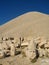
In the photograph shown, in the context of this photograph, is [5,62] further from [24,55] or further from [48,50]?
[48,50]

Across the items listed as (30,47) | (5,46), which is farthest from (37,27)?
(30,47)

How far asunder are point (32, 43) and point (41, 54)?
1.17m

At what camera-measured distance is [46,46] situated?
1827 cm

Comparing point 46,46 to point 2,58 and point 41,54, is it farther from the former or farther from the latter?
point 2,58

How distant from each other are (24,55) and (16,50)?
212 cm

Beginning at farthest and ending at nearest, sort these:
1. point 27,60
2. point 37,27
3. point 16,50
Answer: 1. point 37,27
2. point 16,50
3. point 27,60

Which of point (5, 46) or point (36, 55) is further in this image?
point (5, 46)

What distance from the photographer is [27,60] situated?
1692 centimetres

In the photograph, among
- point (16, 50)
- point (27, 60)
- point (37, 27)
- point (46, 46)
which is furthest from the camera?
point (37, 27)

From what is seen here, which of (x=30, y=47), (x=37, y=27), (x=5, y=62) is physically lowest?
(x=5, y=62)

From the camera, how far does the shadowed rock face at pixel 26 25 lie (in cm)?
3900

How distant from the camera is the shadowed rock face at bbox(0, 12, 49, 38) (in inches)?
1535

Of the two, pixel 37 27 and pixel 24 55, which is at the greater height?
pixel 37 27

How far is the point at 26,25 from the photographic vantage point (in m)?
45.4
